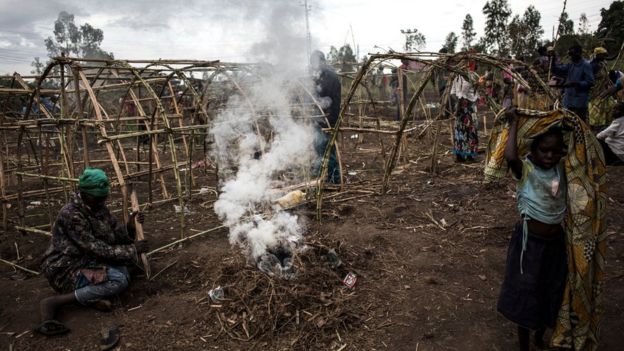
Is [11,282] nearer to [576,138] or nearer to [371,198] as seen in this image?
[371,198]

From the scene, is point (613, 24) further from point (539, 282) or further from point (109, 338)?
point (109, 338)

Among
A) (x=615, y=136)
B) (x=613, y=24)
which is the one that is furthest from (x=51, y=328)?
(x=613, y=24)

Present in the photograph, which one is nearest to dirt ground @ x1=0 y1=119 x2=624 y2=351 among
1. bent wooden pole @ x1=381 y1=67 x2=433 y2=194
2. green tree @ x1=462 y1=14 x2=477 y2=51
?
bent wooden pole @ x1=381 y1=67 x2=433 y2=194

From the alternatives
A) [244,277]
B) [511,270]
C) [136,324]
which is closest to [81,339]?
[136,324]

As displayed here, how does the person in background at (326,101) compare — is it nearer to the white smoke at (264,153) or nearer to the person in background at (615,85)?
the white smoke at (264,153)

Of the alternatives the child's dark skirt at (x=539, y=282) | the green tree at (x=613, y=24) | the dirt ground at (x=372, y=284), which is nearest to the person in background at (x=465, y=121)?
the dirt ground at (x=372, y=284)

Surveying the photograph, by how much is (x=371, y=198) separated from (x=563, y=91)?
470cm

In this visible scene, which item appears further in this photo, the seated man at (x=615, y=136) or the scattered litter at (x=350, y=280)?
the seated man at (x=615, y=136)

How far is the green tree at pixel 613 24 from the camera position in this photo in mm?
16438

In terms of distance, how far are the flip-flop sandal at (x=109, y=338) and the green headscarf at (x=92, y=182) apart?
127 cm

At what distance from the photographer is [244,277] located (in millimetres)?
3814

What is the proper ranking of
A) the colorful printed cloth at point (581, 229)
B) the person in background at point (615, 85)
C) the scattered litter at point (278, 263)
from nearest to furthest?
the colorful printed cloth at point (581, 229)
the scattered litter at point (278, 263)
the person in background at point (615, 85)

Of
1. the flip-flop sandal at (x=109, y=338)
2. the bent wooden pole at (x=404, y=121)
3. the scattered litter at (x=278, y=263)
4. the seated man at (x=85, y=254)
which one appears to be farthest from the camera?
the bent wooden pole at (x=404, y=121)

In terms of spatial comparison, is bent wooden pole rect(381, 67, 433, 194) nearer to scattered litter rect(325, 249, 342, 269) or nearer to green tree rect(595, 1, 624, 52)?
scattered litter rect(325, 249, 342, 269)
